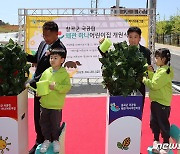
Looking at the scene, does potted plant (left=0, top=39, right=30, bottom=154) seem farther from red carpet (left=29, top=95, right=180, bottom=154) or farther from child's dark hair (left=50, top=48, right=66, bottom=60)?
red carpet (left=29, top=95, right=180, bottom=154)

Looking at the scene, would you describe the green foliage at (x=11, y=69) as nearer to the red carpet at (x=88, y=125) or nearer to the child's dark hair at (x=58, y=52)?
the child's dark hair at (x=58, y=52)

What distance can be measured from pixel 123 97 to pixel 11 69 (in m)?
1.23

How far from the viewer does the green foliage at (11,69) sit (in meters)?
2.97

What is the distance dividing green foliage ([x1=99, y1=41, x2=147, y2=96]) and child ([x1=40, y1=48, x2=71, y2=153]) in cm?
47

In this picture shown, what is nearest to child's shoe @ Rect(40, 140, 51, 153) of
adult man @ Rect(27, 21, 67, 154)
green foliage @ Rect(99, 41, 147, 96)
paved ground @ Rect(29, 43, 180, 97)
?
adult man @ Rect(27, 21, 67, 154)

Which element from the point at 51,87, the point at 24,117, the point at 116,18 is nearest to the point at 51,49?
the point at 51,87

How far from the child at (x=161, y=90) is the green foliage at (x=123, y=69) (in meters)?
0.29

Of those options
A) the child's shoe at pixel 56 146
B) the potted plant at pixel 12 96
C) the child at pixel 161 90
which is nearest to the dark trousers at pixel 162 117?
the child at pixel 161 90

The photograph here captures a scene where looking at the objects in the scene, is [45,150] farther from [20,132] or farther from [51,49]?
[51,49]

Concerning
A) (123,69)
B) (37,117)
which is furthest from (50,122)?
(123,69)

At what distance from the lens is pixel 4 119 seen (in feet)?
9.56

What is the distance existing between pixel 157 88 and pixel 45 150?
1.47 metres

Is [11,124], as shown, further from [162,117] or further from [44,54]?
[162,117]

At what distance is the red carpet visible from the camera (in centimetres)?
395
